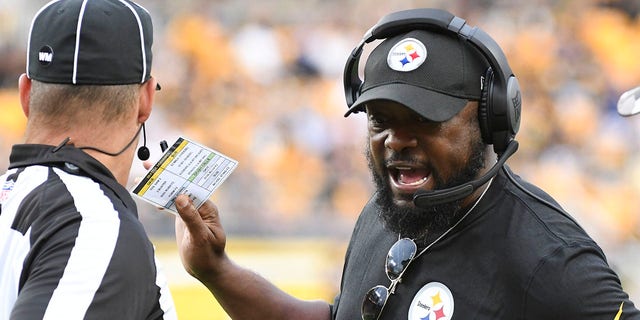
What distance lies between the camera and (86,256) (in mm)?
1925

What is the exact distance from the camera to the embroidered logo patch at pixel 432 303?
7.79ft

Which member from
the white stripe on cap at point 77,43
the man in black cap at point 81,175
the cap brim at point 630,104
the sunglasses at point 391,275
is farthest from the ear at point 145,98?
the cap brim at point 630,104

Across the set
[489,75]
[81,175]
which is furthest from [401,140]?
[81,175]

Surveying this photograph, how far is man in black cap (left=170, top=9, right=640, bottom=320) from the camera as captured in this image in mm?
2281

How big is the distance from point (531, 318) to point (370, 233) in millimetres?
661

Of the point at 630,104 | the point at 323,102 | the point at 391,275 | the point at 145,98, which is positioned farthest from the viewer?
the point at 323,102

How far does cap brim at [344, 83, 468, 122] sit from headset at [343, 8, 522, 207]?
0.08 metres

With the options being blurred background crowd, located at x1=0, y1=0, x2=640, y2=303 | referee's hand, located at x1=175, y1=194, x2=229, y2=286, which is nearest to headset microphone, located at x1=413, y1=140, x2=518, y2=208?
referee's hand, located at x1=175, y1=194, x2=229, y2=286

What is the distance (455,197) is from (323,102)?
291 inches

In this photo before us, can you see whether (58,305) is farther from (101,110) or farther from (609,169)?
(609,169)

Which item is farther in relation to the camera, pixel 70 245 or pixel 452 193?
pixel 452 193

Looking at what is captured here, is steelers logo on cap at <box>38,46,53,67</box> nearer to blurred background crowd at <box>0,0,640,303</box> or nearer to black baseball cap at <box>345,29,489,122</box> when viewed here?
black baseball cap at <box>345,29,489,122</box>

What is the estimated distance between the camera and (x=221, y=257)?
279cm

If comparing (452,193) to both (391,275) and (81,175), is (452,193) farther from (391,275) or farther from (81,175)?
(81,175)
